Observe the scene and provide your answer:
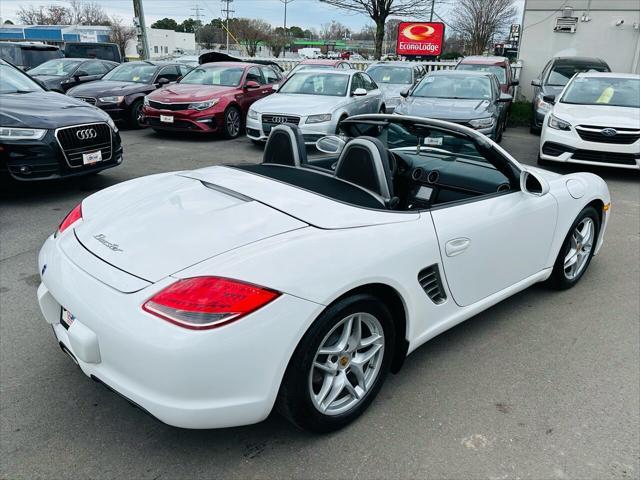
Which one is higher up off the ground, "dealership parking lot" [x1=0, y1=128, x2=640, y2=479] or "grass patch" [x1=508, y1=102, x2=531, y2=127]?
"grass patch" [x1=508, y1=102, x2=531, y2=127]

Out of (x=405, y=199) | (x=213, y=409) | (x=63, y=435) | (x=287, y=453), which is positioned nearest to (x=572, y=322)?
(x=405, y=199)

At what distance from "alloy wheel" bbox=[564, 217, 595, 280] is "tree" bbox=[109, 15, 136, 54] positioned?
5697 cm

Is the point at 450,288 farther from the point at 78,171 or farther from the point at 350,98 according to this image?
the point at 350,98

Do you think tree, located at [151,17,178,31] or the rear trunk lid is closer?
the rear trunk lid

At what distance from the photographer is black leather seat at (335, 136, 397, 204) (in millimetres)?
2738

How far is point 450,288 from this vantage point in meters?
2.78

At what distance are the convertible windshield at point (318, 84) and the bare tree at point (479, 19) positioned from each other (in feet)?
105

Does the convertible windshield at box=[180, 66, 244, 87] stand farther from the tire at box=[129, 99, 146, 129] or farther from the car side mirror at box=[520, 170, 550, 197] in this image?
the car side mirror at box=[520, 170, 550, 197]

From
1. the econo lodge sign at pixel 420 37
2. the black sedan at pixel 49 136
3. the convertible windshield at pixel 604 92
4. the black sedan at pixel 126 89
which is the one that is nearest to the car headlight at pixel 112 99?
the black sedan at pixel 126 89

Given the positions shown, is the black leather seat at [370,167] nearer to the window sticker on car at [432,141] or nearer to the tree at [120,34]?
the window sticker on car at [432,141]

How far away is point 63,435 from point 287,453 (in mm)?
1034

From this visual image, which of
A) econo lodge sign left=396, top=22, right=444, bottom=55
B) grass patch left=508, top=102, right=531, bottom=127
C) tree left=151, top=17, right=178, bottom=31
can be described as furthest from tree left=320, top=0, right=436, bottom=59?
tree left=151, top=17, right=178, bottom=31

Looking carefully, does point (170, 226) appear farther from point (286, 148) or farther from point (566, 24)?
point (566, 24)

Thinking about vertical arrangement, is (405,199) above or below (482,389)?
above
